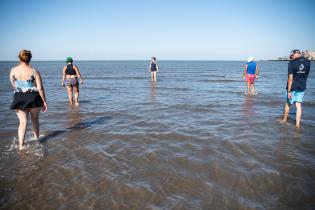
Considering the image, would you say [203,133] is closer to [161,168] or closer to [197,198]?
[161,168]

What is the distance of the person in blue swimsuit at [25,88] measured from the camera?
16.0ft

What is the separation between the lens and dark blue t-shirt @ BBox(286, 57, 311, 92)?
6.55 meters

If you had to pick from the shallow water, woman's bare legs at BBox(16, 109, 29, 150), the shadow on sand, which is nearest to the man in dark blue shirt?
the shallow water

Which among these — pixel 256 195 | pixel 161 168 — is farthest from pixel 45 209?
pixel 256 195

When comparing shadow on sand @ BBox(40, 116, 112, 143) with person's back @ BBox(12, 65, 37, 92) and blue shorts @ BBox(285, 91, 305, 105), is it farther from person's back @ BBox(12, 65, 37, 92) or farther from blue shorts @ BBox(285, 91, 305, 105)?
blue shorts @ BBox(285, 91, 305, 105)

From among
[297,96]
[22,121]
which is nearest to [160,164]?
[22,121]

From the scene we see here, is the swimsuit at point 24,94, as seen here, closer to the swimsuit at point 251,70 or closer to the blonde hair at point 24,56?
the blonde hair at point 24,56

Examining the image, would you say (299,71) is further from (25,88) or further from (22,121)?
(22,121)

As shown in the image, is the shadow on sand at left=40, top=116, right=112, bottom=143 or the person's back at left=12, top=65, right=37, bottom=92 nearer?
the person's back at left=12, top=65, right=37, bottom=92

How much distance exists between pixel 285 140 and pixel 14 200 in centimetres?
608

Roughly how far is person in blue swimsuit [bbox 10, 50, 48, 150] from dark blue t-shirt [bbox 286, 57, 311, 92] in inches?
274

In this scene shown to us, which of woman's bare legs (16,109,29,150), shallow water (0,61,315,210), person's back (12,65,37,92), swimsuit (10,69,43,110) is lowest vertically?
shallow water (0,61,315,210)

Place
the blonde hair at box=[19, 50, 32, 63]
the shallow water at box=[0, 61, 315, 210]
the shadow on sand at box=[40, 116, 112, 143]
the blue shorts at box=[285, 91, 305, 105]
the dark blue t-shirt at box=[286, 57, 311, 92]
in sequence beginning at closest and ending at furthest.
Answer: the shallow water at box=[0, 61, 315, 210]
the blonde hair at box=[19, 50, 32, 63]
the shadow on sand at box=[40, 116, 112, 143]
the dark blue t-shirt at box=[286, 57, 311, 92]
the blue shorts at box=[285, 91, 305, 105]

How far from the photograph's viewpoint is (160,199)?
3.41 meters
